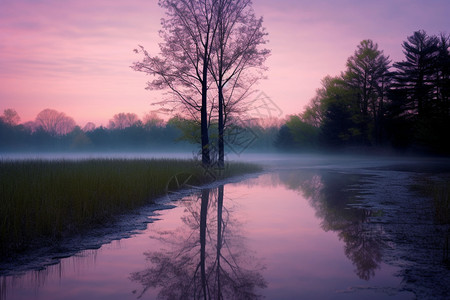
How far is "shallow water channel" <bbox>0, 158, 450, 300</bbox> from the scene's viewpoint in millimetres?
3256

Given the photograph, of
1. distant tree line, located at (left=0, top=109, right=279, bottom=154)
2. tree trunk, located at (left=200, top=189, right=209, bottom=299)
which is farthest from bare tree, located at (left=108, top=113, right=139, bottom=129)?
tree trunk, located at (left=200, top=189, right=209, bottom=299)

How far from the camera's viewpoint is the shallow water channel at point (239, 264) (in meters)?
3.26

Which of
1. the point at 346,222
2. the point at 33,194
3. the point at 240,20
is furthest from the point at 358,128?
the point at 33,194

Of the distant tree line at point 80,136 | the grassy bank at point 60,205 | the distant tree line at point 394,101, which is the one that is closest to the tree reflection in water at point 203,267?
the grassy bank at point 60,205

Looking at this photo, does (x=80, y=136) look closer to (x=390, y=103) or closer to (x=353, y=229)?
(x=390, y=103)

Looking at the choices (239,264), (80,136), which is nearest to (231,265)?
(239,264)

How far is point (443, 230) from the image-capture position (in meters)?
5.55

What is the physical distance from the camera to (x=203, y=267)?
12.8 feet

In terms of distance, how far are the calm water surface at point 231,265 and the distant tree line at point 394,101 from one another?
35.5m

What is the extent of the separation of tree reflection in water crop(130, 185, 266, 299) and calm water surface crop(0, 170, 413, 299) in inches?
0.4

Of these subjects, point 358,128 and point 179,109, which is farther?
point 358,128

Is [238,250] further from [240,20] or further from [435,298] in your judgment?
[240,20]

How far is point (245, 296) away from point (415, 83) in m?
44.4

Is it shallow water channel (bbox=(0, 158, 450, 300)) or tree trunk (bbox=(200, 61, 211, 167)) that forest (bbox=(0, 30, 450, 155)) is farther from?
shallow water channel (bbox=(0, 158, 450, 300))
